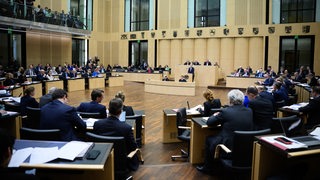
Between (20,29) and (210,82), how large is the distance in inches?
483

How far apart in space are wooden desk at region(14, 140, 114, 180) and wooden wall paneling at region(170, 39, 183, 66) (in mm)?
20638

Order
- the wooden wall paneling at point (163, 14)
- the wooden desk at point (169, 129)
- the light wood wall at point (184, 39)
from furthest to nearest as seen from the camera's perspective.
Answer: the wooden wall paneling at point (163, 14), the light wood wall at point (184, 39), the wooden desk at point (169, 129)

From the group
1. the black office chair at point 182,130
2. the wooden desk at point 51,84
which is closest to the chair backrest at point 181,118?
the black office chair at point 182,130

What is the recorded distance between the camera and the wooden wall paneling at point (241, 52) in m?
21.1

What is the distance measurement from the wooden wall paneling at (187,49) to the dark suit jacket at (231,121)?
19156 millimetres

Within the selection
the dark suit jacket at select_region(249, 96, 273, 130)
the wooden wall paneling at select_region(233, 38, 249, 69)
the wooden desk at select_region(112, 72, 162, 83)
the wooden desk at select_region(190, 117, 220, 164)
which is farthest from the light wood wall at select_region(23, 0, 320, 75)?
the wooden desk at select_region(190, 117, 220, 164)

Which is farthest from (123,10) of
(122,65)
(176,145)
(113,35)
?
(176,145)

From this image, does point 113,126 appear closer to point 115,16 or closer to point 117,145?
point 117,145

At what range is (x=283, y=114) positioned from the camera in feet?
21.9

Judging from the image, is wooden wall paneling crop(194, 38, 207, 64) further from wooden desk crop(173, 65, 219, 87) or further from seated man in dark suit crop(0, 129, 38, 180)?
seated man in dark suit crop(0, 129, 38, 180)

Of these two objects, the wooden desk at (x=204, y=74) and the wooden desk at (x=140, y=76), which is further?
the wooden desk at (x=140, y=76)

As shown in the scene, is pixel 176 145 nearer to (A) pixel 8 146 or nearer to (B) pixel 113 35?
(A) pixel 8 146

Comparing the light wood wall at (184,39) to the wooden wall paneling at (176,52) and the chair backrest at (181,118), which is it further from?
the chair backrest at (181,118)

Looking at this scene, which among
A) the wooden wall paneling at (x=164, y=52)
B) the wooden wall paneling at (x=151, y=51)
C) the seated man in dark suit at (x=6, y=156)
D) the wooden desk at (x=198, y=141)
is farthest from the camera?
the wooden wall paneling at (x=151, y=51)
